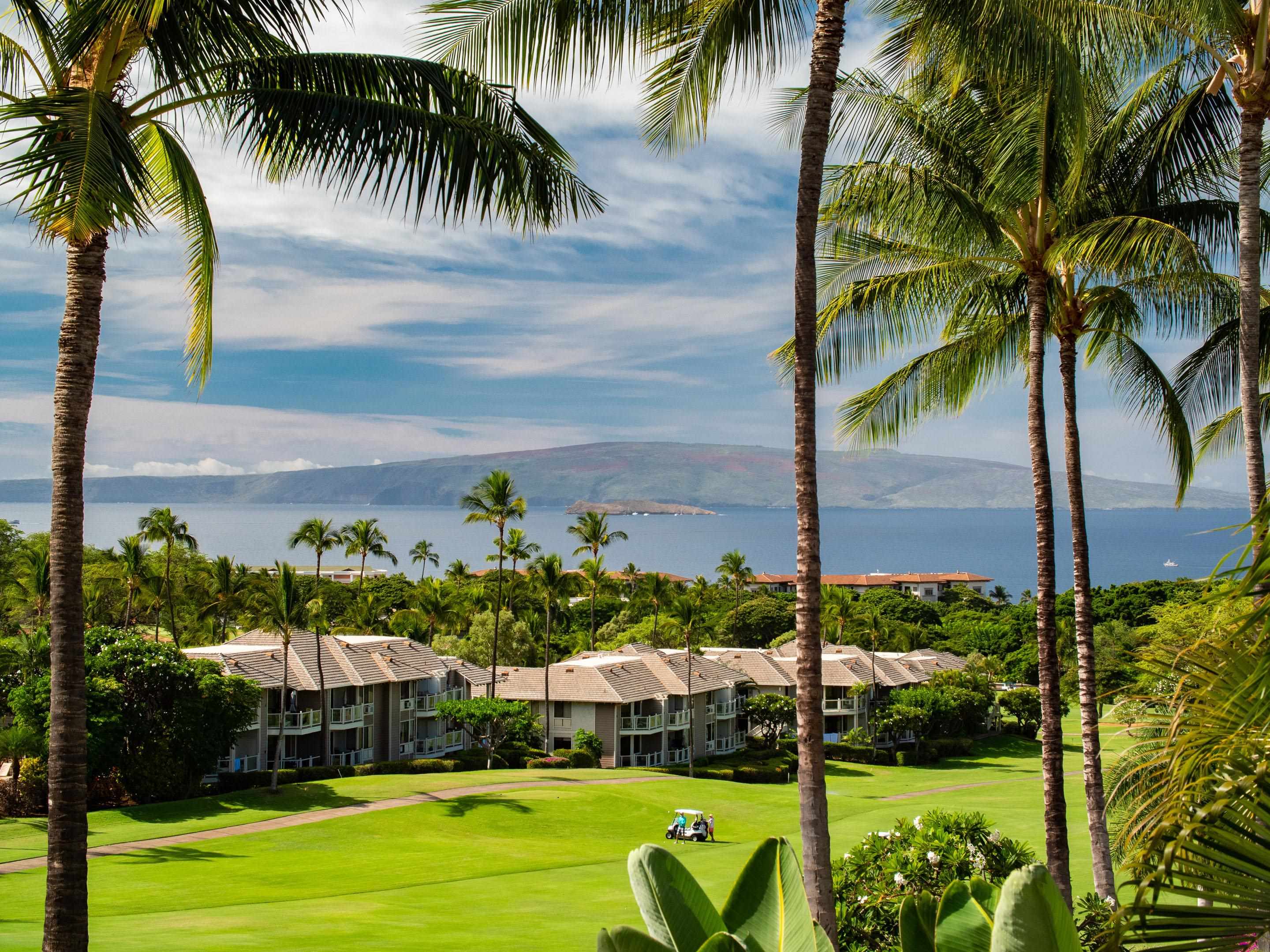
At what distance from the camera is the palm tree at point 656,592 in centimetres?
7775

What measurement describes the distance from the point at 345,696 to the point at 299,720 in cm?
333

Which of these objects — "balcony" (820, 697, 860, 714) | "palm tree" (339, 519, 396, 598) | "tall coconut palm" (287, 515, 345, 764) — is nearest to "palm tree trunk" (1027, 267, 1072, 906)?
"tall coconut palm" (287, 515, 345, 764)

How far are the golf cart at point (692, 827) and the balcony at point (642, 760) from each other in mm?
21282

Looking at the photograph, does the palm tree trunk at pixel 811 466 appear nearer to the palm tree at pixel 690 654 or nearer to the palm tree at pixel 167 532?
the palm tree at pixel 690 654

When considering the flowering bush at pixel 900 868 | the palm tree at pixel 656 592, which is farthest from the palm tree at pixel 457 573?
the flowering bush at pixel 900 868

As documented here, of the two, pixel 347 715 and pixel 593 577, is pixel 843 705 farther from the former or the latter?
pixel 347 715

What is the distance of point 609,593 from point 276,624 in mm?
62670

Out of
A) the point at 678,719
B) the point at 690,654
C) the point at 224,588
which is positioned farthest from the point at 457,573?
the point at 690,654

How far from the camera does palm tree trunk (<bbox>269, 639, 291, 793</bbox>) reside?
1507 inches

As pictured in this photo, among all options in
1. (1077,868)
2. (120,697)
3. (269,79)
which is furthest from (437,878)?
(269,79)

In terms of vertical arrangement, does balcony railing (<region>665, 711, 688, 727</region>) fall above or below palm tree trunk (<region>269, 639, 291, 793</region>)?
below

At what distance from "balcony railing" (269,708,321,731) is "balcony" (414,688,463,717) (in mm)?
6106

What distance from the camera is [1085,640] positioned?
58.6ft

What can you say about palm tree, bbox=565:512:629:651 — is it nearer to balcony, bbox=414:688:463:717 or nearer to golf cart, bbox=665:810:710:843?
balcony, bbox=414:688:463:717
